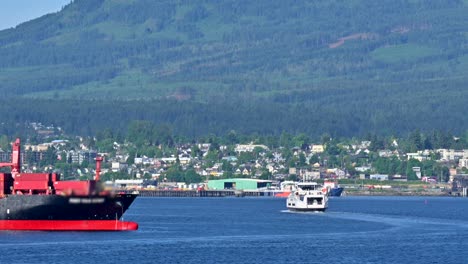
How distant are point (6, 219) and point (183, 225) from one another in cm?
1844

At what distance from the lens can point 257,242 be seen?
102125mm

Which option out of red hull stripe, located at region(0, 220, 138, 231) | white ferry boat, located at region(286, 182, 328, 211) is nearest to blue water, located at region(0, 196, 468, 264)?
red hull stripe, located at region(0, 220, 138, 231)

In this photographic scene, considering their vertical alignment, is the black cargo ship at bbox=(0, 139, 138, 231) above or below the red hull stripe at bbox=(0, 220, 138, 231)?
above

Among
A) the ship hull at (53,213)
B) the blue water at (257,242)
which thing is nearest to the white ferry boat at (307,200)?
the blue water at (257,242)

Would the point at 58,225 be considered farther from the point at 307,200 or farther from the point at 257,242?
the point at 307,200

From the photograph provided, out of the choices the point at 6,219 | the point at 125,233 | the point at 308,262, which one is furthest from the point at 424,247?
the point at 6,219

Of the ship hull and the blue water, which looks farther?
the ship hull

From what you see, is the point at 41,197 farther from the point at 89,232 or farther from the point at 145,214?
the point at 145,214

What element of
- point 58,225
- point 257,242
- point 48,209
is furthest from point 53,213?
point 257,242

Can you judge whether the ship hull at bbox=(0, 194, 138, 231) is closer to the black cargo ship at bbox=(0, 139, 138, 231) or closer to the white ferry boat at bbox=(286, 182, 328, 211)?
the black cargo ship at bbox=(0, 139, 138, 231)

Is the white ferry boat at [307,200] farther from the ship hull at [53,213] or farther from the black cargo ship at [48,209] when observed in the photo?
the ship hull at [53,213]

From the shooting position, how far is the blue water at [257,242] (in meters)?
90.7

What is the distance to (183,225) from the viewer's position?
12256cm

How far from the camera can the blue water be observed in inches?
3570
